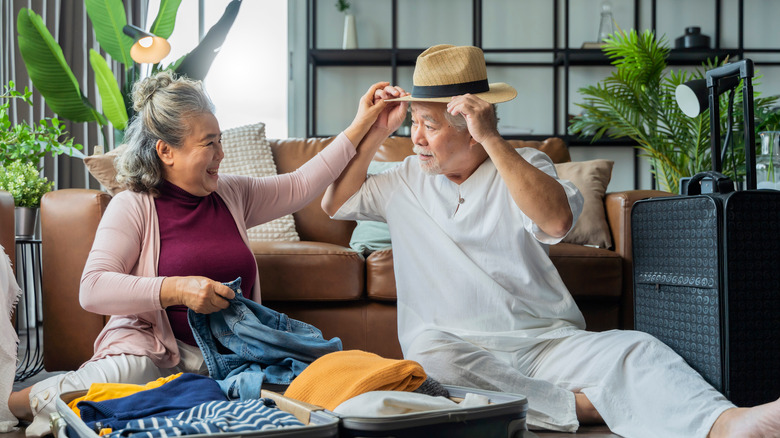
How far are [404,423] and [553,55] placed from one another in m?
4.56

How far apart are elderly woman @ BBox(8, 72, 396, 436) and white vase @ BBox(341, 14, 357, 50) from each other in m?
3.27

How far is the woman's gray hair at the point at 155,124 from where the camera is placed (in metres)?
1.57

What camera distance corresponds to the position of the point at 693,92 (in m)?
1.86

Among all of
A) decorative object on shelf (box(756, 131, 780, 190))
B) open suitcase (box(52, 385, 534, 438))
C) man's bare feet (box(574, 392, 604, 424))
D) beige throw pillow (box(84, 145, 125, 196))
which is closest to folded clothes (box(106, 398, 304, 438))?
open suitcase (box(52, 385, 534, 438))

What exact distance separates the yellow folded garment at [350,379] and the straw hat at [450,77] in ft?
2.50

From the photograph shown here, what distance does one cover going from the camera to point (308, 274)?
7.12ft

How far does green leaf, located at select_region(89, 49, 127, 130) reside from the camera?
296 cm

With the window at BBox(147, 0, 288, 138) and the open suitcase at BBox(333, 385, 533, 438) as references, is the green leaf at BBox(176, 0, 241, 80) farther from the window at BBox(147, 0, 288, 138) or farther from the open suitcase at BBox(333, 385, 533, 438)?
the open suitcase at BBox(333, 385, 533, 438)

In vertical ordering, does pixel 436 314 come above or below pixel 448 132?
below

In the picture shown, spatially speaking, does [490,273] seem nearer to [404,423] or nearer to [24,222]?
[404,423]

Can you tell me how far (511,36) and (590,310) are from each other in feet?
10.9

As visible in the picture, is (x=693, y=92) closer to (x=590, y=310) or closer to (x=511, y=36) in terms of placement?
(x=590, y=310)

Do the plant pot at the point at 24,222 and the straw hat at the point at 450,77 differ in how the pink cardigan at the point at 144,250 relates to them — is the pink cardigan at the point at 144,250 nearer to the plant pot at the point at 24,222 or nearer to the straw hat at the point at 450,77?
the straw hat at the point at 450,77

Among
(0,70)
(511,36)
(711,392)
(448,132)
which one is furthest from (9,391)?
(511,36)
